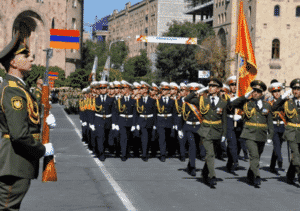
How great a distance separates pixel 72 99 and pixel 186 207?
122ft

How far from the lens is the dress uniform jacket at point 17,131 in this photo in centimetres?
402

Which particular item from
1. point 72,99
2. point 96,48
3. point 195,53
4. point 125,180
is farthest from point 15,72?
point 96,48

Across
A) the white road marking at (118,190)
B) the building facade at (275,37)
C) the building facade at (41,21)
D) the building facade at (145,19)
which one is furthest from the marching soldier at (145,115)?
the building facade at (145,19)

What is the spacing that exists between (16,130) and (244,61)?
919cm

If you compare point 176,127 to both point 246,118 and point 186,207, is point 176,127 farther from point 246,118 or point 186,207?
point 186,207

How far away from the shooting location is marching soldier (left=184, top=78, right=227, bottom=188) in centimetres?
930

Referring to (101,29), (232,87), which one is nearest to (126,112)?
(232,87)

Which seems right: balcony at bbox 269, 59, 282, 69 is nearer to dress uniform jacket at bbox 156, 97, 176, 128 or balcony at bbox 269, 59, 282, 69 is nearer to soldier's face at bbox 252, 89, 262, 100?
dress uniform jacket at bbox 156, 97, 176, 128

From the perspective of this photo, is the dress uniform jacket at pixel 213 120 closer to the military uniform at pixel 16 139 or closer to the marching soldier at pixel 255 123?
the marching soldier at pixel 255 123

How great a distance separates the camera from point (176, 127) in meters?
13.9

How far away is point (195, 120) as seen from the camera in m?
10.7

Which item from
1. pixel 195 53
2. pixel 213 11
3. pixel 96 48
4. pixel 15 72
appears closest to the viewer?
pixel 15 72

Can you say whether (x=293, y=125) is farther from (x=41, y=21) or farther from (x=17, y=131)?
(x=41, y=21)

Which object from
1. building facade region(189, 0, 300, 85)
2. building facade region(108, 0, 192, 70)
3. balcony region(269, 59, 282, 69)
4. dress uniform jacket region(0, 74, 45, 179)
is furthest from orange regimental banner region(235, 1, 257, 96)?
building facade region(108, 0, 192, 70)
